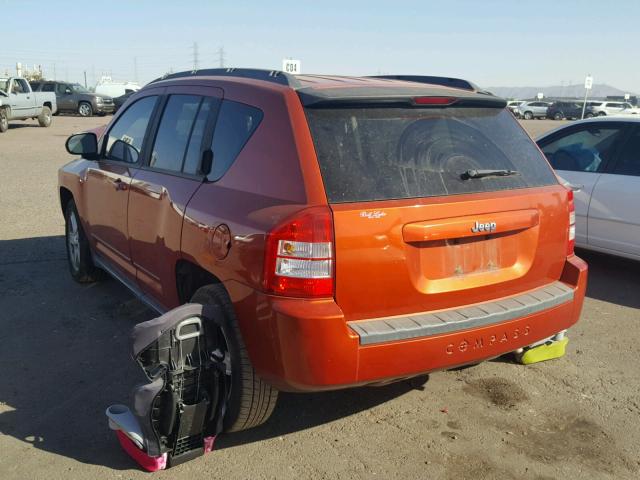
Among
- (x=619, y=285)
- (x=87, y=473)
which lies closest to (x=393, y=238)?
(x=87, y=473)

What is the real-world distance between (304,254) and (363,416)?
129 cm

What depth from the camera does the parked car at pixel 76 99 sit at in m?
32.8

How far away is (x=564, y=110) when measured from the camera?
178 feet

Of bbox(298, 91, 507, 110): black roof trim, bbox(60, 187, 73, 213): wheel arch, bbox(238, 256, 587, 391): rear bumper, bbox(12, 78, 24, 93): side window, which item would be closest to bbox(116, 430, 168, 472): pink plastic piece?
bbox(238, 256, 587, 391): rear bumper

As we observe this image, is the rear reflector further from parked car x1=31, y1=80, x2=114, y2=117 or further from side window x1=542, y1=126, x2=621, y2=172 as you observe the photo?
parked car x1=31, y1=80, x2=114, y2=117

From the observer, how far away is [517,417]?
11.8 ft

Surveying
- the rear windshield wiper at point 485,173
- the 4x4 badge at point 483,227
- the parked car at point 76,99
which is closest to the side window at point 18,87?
the parked car at point 76,99

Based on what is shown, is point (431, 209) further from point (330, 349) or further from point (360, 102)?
point (330, 349)

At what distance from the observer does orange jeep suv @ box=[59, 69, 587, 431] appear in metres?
2.77

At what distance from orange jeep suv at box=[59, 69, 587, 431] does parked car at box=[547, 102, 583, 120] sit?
180 feet

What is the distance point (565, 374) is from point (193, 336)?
250 cm

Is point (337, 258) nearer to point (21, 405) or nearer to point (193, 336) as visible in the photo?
point (193, 336)

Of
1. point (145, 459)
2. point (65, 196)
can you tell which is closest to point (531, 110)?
point (65, 196)

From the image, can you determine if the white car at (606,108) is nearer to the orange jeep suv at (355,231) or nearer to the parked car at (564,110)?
the parked car at (564,110)
